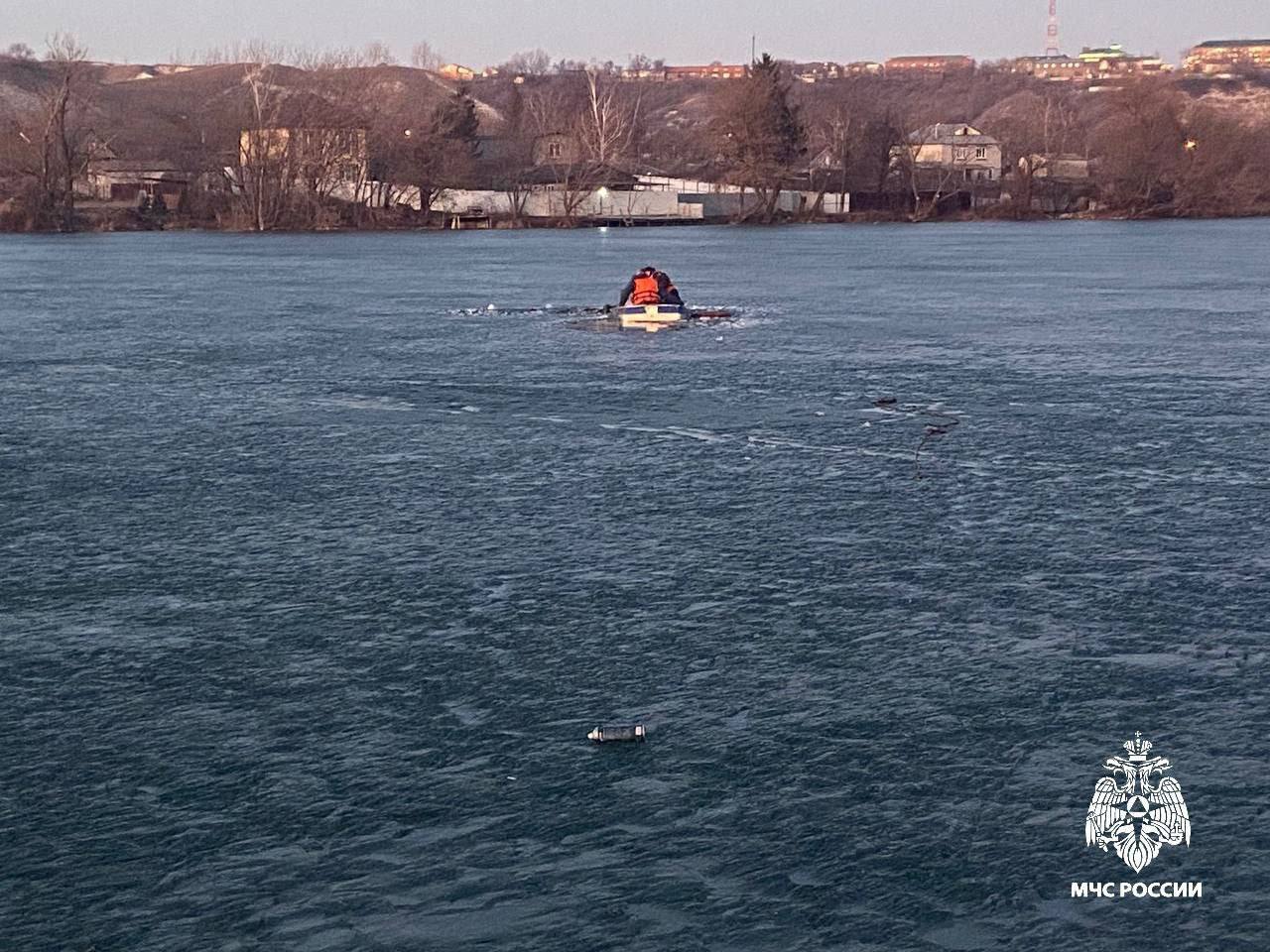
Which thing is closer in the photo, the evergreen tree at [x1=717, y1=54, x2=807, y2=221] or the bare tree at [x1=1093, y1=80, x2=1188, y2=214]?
the evergreen tree at [x1=717, y1=54, x2=807, y2=221]

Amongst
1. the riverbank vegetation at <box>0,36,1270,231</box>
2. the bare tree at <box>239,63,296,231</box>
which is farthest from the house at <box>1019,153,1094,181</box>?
the bare tree at <box>239,63,296,231</box>

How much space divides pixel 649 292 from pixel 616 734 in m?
34.1

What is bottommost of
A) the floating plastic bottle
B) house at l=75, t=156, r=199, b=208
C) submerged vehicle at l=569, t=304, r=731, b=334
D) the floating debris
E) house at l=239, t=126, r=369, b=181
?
the floating plastic bottle

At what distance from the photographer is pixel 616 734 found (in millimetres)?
13828

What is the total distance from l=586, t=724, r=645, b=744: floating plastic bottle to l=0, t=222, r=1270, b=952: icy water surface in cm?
16

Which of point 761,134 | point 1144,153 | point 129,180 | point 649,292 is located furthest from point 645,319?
point 129,180

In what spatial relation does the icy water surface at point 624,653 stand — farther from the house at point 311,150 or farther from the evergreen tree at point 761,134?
the evergreen tree at point 761,134

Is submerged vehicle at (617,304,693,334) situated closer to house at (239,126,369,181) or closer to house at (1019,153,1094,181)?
house at (239,126,369,181)

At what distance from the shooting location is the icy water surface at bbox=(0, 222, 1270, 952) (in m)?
11.3

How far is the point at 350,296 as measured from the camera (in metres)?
59.1

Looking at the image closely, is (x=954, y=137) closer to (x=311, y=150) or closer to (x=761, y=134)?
(x=761, y=134)

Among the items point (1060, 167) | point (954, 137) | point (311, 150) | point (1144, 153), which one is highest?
point (954, 137)

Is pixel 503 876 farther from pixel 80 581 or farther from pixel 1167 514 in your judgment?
pixel 1167 514

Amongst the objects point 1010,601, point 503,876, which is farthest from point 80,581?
point 1010,601
